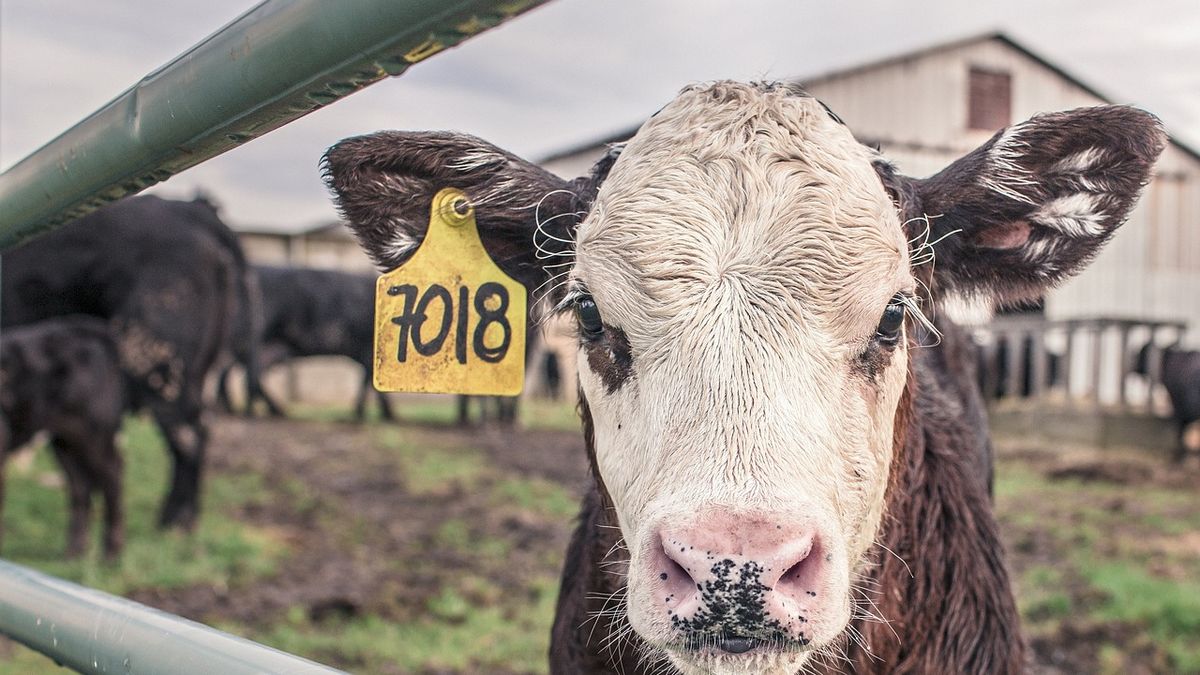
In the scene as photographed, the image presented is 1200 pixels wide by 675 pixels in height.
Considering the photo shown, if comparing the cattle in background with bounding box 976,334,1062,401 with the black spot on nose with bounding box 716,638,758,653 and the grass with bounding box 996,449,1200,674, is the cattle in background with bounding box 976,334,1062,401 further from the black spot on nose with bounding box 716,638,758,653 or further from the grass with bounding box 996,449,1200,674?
A: the black spot on nose with bounding box 716,638,758,653

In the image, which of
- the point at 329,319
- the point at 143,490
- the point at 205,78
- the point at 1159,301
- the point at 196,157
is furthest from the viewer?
the point at 1159,301

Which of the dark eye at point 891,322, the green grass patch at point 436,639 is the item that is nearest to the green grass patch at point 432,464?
the green grass patch at point 436,639

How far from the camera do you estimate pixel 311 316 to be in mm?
13875

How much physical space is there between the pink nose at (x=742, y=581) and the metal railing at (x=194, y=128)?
1.61ft

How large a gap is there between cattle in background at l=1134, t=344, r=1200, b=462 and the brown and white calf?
988 cm

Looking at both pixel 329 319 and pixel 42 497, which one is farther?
pixel 329 319

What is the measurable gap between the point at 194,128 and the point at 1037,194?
1.56m

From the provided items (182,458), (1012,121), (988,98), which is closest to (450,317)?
(182,458)

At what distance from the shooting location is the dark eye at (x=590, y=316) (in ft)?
5.74

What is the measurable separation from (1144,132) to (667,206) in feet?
3.06

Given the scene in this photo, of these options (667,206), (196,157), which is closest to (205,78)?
(196,157)

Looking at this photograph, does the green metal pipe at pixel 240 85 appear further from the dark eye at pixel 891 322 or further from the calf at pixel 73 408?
the calf at pixel 73 408

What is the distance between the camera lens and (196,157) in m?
1.21

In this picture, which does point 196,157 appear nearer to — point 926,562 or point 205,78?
point 205,78
